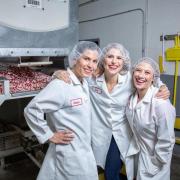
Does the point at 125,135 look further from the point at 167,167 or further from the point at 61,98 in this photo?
the point at 61,98

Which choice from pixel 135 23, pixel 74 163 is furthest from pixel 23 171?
pixel 135 23

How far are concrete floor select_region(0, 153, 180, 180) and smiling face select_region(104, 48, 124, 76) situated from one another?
4.82ft

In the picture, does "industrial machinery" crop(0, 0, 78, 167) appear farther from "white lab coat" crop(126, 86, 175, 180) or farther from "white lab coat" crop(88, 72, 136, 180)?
"white lab coat" crop(126, 86, 175, 180)

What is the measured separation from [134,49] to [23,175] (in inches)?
84.1

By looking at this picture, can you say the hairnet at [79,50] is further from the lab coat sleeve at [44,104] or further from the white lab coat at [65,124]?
the lab coat sleeve at [44,104]

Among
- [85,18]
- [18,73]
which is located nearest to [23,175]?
[18,73]

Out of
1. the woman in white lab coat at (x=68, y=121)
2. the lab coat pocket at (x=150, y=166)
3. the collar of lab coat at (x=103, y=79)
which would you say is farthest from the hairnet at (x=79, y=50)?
the lab coat pocket at (x=150, y=166)

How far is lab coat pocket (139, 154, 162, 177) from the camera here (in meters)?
1.58

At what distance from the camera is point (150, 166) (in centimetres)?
159

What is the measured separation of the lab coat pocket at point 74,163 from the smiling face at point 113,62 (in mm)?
572

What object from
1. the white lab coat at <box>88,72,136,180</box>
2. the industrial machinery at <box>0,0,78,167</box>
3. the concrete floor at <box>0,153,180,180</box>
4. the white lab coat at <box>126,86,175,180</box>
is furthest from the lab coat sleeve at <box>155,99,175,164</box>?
the concrete floor at <box>0,153,180,180</box>

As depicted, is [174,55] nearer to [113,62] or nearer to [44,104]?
[113,62]

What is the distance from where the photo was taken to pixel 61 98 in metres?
1.34

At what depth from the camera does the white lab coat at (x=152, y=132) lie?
1464 millimetres
